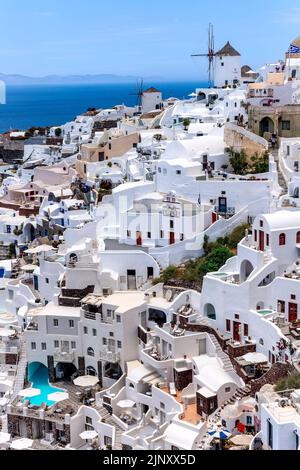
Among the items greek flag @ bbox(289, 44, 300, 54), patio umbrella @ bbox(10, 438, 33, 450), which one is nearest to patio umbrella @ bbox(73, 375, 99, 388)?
patio umbrella @ bbox(10, 438, 33, 450)

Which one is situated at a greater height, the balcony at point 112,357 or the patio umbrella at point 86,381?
the balcony at point 112,357

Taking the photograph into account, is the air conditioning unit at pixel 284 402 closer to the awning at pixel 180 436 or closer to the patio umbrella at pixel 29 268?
the awning at pixel 180 436

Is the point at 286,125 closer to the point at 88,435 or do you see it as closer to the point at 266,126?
the point at 266,126

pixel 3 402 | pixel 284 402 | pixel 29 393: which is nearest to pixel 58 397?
pixel 29 393

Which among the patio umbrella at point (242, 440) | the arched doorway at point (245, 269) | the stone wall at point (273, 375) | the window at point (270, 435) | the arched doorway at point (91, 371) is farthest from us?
the arched doorway at point (91, 371)

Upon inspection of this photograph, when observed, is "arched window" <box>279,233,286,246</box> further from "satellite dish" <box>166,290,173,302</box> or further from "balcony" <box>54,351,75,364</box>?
"balcony" <box>54,351,75,364</box>

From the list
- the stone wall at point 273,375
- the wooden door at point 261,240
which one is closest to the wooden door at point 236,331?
the wooden door at point 261,240
